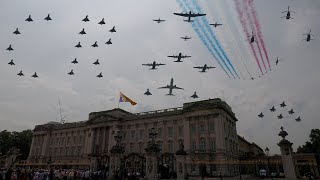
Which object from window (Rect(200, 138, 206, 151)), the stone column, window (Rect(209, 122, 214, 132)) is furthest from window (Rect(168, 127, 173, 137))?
the stone column

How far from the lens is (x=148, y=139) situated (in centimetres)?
6581

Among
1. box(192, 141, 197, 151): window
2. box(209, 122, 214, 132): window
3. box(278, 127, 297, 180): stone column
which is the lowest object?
box(278, 127, 297, 180): stone column

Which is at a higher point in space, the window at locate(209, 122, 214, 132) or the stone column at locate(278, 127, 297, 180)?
the window at locate(209, 122, 214, 132)

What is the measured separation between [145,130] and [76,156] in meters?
25.4

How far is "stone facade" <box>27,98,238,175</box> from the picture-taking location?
176 ft

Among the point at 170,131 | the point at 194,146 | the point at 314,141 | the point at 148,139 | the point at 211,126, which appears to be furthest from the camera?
the point at 314,141

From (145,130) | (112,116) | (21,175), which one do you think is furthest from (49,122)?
(21,175)

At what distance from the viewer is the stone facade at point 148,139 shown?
53750 mm

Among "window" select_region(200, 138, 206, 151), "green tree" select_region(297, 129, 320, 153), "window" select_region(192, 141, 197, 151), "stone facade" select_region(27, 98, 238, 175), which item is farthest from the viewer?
"green tree" select_region(297, 129, 320, 153)

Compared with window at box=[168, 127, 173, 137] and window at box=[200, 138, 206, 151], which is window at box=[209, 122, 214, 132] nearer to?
window at box=[200, 138, 206, 151]

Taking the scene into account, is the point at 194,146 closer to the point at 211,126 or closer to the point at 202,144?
the point at 202,144

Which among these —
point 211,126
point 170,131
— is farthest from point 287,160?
point 170,131

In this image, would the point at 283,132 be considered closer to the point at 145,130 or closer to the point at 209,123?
the point at 209,123

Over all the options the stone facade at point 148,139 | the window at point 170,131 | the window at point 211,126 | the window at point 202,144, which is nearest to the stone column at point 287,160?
the stone facade at point 148,139
